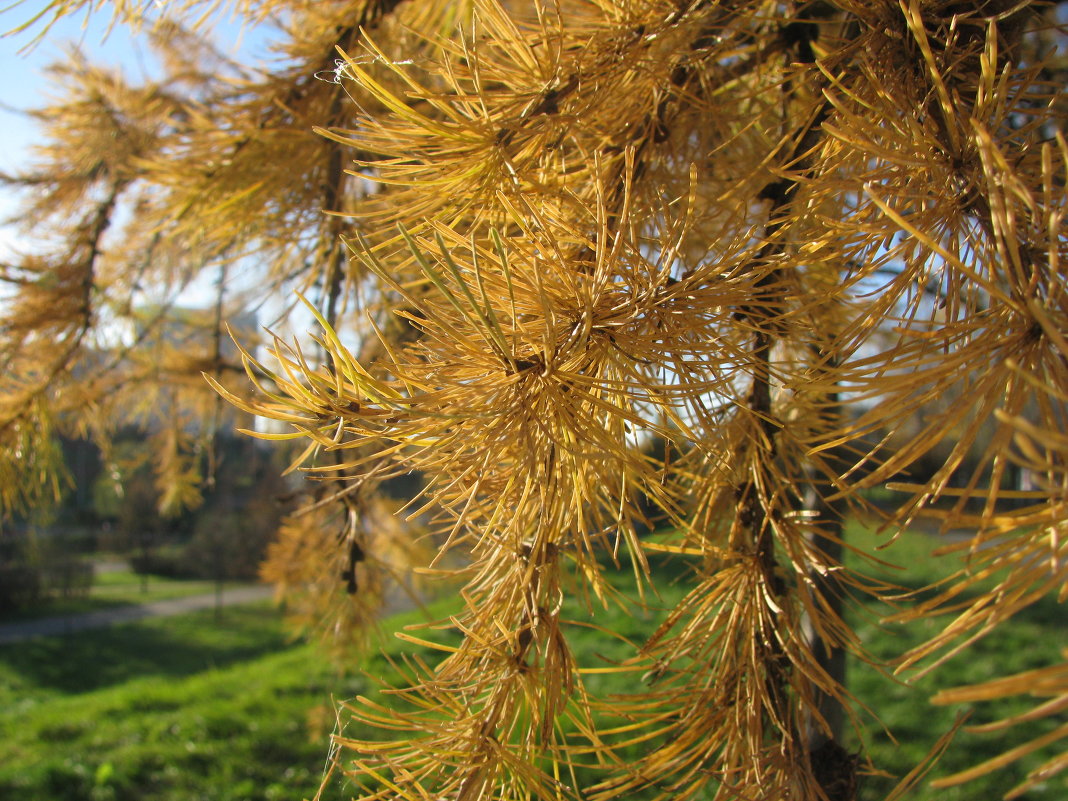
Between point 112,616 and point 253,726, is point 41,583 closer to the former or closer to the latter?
point 112,616

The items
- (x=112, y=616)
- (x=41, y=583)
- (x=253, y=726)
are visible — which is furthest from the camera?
(x=41, y=583)

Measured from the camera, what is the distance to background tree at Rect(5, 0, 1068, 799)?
1.31 feet

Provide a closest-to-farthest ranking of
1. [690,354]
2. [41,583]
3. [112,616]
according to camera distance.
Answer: [690,354]
[112,616]
[41,583]

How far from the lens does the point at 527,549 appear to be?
643 mm

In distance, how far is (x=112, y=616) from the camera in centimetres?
672

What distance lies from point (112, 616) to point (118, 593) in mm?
1414

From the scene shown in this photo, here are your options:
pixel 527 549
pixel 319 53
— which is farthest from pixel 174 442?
pixel 527 549

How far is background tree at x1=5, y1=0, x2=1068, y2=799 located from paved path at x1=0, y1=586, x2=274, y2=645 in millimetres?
6898

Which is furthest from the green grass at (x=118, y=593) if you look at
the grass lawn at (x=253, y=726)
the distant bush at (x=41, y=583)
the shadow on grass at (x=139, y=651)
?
the grass lawn at (x=253, y=726)

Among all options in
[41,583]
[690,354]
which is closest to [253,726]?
[690,354]

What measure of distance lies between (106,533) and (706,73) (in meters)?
10.2

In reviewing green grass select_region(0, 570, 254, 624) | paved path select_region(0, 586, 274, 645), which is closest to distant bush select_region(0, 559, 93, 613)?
green grass select_region(0, 570, 254, 624)

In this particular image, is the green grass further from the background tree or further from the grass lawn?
the background tree

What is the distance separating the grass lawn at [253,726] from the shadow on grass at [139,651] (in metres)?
0.24
